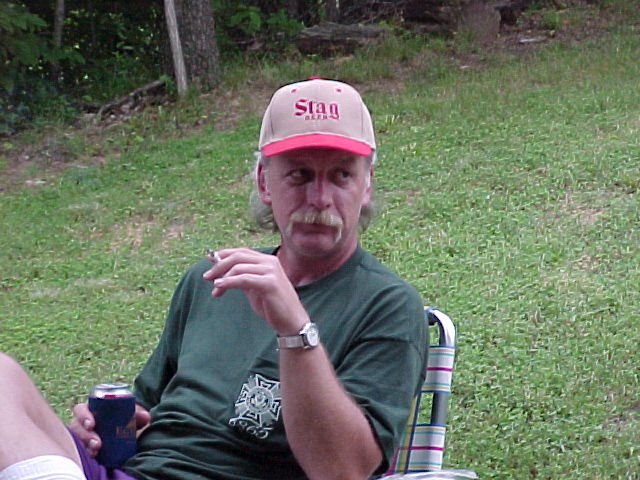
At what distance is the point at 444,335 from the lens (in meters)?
3.01

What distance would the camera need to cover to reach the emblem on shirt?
249 centimetres

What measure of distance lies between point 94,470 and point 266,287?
673mm

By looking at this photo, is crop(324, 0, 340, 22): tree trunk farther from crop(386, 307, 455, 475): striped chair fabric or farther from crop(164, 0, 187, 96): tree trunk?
crop(386, 307, 455, 475): striped chair fabric

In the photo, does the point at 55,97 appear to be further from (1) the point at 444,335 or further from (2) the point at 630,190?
(1) the point at 444,335

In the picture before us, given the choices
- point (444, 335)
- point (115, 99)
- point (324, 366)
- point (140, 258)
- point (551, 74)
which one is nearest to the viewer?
point (324, 366)

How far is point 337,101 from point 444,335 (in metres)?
0.77

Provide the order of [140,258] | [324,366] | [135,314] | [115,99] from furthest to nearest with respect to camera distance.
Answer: [115,99] → [140,258] → [135,314] → [324,366]

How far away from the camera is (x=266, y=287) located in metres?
2.16

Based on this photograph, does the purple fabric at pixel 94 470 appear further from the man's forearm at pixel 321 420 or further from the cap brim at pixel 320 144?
the cap brim at pixel 320 144

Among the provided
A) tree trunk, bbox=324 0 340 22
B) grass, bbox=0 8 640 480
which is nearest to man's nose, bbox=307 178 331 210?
grass, bbox=0 8 640 480

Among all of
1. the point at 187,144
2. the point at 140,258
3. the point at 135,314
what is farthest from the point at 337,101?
the point at 187,144

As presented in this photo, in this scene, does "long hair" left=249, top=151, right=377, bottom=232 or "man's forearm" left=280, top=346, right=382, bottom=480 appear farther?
"long hair" left=249, top=151, right=377, bottom=232

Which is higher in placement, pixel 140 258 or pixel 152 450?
pixel 152 450

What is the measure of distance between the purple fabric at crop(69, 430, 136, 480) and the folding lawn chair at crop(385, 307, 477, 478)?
0.79 m
